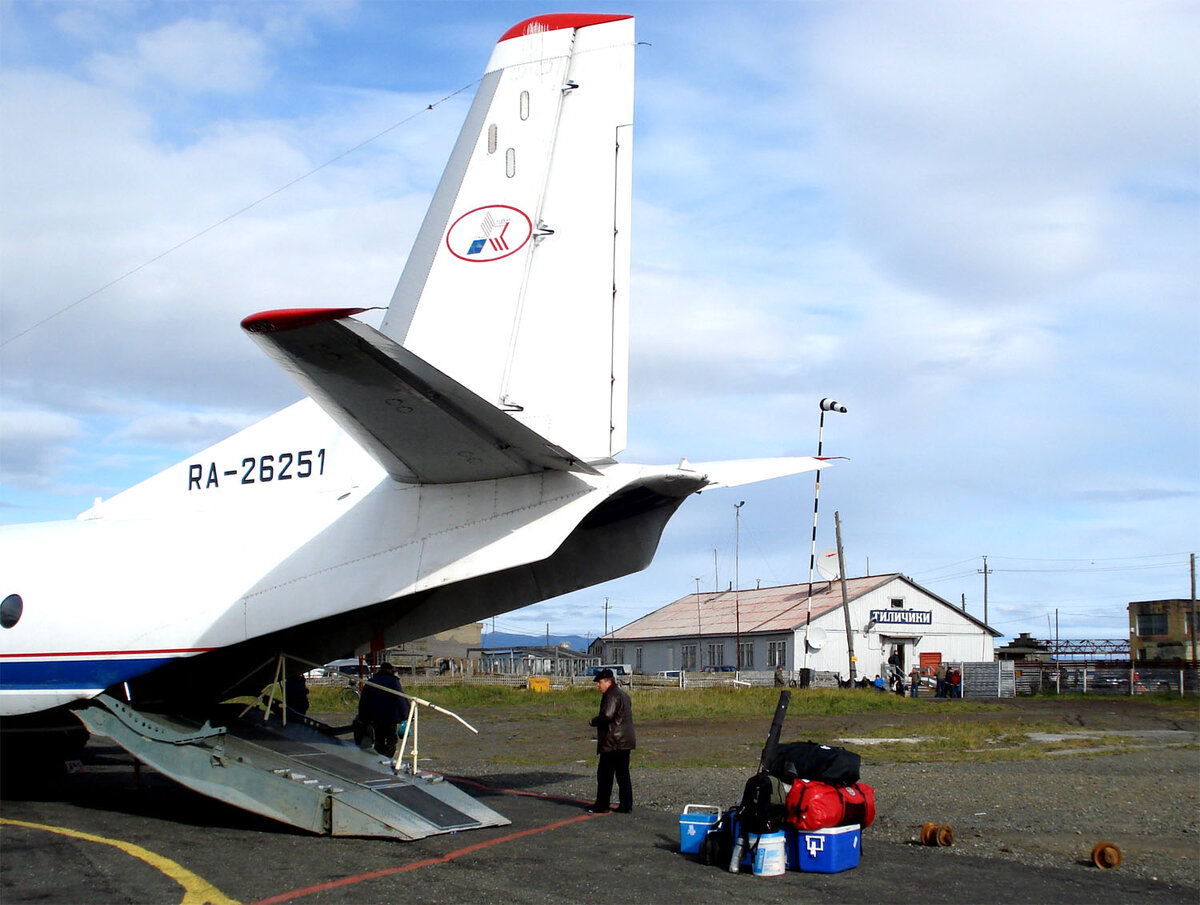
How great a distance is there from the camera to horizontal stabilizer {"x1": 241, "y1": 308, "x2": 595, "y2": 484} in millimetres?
6562

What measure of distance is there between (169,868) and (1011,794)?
878 cm

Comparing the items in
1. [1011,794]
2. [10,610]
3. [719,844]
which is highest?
[10,610]

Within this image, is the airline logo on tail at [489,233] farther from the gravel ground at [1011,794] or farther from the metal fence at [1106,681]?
the metal fence at [1106,681]

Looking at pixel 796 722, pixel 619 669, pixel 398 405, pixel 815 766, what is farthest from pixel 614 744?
pixel 619 669

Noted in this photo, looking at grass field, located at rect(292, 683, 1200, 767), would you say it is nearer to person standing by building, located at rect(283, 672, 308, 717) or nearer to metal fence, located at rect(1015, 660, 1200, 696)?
person standing by building, located at rect(283, 672, 308, 717)

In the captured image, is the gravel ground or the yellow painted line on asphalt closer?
the yellow painted line on asphalt

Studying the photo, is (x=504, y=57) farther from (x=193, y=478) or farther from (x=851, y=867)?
(x=851, y=867)

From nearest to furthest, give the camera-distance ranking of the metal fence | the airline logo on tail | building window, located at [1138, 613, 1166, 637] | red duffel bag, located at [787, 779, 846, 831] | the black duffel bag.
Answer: red duffel bag, located at [787, 779, 846, 831], the black duffel bag, the airline logo on tail, the metal fence, building window, located at [1138, 613, 1166, 637]

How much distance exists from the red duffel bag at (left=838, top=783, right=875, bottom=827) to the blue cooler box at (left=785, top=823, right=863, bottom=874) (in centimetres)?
24

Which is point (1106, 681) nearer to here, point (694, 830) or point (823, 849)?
point (694, 830)

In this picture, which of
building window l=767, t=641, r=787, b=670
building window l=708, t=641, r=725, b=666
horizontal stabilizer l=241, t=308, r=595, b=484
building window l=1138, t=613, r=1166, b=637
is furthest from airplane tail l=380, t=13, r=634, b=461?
building window l=1138, t=613, r=1166, b=637

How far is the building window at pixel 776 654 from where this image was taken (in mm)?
51138

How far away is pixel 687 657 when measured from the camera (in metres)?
59.4

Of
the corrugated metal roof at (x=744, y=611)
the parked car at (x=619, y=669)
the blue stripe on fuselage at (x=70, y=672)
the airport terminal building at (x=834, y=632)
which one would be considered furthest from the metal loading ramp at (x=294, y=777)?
the parked car at (x=619, y=669)
